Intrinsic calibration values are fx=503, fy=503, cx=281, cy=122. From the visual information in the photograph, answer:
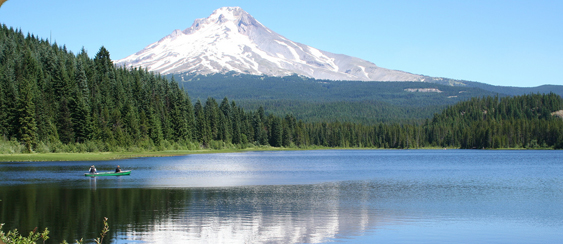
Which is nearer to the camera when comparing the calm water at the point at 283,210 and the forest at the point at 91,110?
the calm water at the point at 283,210

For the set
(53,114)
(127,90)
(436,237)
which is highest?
(127,90)

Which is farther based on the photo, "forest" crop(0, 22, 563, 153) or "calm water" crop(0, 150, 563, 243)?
"forest" crop(0, 22, 563, 153)

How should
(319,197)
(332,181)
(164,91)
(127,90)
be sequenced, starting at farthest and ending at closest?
(164,91)
(127,90)
(332,181)
(319,197)

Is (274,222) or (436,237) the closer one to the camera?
(436,237)

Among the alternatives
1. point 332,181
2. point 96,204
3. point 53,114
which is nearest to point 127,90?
point 53,114

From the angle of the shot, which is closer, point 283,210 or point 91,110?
point 283,210

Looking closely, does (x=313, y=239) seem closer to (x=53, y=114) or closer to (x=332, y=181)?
(x=332, y=181)

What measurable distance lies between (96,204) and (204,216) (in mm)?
8964

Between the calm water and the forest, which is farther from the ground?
the forest

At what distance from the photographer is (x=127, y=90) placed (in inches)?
4668

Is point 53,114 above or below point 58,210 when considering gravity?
above

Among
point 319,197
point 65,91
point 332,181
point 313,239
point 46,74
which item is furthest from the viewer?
point 46,74

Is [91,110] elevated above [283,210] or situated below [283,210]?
above

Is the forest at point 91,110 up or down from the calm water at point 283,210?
up
